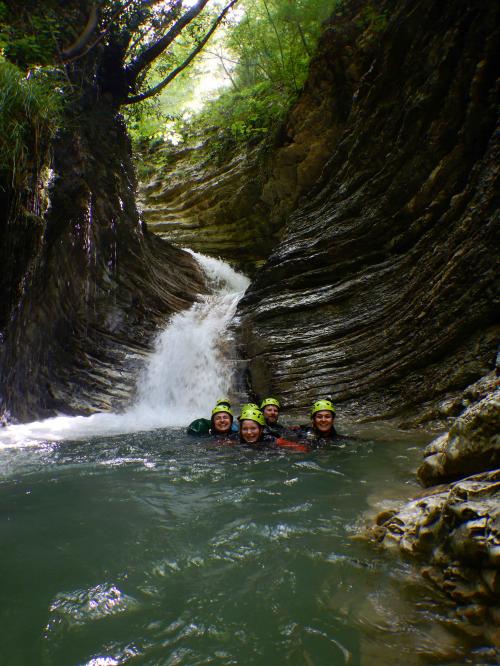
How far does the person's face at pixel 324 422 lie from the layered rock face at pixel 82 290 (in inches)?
205

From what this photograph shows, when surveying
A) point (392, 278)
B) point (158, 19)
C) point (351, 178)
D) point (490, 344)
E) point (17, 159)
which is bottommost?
point (490, 344)

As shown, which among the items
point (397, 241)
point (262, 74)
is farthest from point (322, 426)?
point (262, 74)

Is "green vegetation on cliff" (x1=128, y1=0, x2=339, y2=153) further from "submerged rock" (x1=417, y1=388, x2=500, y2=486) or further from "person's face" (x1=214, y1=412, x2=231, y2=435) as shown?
"submerged rock" (x1=417, y1=388, x2=500, y2=486)

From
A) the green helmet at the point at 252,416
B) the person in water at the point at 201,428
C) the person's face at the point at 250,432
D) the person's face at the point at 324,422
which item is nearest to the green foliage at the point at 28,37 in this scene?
the person in water at the point at 201,428

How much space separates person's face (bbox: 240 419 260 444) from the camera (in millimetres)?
6500

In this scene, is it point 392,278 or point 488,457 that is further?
point 392,278

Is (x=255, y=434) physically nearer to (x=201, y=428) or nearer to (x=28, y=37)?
(x=201, y=428)

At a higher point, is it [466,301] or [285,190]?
[285,190]

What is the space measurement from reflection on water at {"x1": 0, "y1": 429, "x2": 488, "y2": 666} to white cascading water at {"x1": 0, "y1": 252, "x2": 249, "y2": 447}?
3676mm

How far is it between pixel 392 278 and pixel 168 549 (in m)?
7.37

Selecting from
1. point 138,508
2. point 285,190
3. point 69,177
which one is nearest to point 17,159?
point 69,177

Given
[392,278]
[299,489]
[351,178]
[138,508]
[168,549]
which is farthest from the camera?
[351,178]

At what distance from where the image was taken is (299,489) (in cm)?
412

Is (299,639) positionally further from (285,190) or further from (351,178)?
(285,190)
